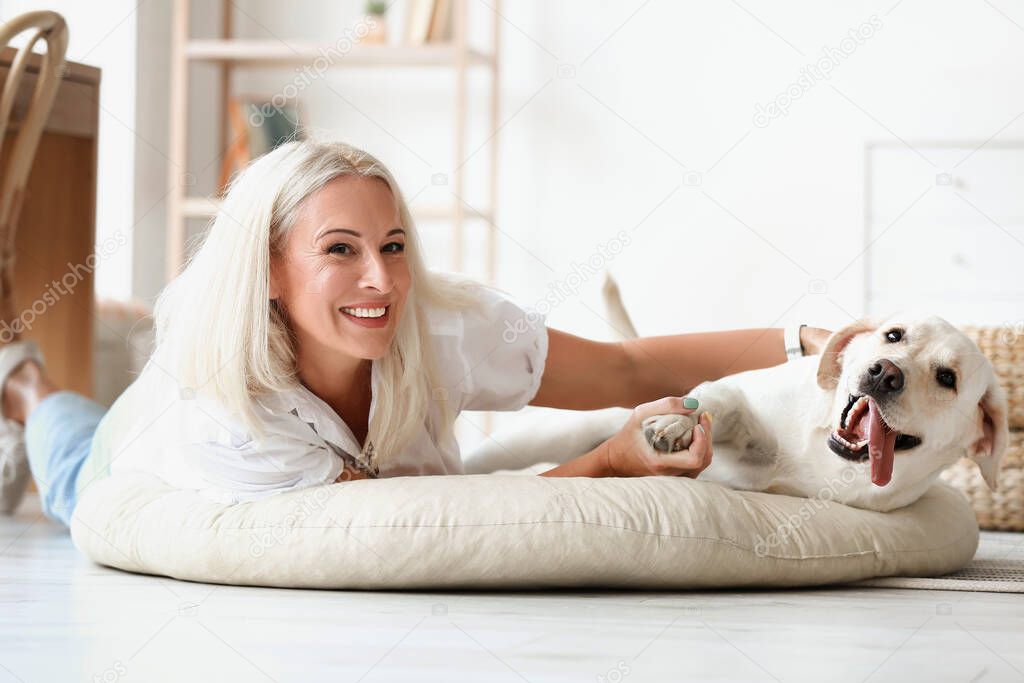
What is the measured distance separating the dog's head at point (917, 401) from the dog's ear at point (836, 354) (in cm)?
2

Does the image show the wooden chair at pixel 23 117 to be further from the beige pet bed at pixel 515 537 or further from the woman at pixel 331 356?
the beige pet bed at pixel 515 537

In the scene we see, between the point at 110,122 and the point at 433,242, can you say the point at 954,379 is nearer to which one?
the point at 433,242

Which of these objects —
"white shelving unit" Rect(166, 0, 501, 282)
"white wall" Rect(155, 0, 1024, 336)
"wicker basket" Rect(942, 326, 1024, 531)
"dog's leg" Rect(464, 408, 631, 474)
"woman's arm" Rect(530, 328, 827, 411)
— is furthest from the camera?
"white shelving unit" Rect(166, 0, 501, 282)

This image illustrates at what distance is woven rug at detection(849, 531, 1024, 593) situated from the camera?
1750 millimetres

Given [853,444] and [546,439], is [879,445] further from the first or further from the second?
[546,439]

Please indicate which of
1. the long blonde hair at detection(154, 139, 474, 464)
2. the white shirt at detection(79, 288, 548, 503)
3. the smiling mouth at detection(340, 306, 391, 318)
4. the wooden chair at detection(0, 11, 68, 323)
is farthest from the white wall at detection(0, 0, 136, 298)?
the smiling mouth at detection(340, 306, 391, 318)

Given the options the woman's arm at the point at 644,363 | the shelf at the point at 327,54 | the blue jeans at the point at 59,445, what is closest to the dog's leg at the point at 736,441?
the woman's arm at the point at 644,363

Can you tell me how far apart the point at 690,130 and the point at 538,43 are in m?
0.66

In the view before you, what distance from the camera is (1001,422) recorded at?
1740mm

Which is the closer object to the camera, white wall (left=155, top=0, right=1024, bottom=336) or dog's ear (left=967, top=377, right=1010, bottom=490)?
dog's ear (left=967, top=377, right=1010, bottom=490)

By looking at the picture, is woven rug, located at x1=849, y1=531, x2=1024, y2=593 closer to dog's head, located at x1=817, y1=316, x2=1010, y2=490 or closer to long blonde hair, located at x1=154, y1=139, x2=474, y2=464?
dog's head, located at x1=817, y1=316, x2=1010, y2=490

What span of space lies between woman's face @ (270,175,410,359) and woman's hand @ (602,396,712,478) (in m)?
0.39

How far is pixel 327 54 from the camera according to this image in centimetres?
441

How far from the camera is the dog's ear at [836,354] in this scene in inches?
71.4
